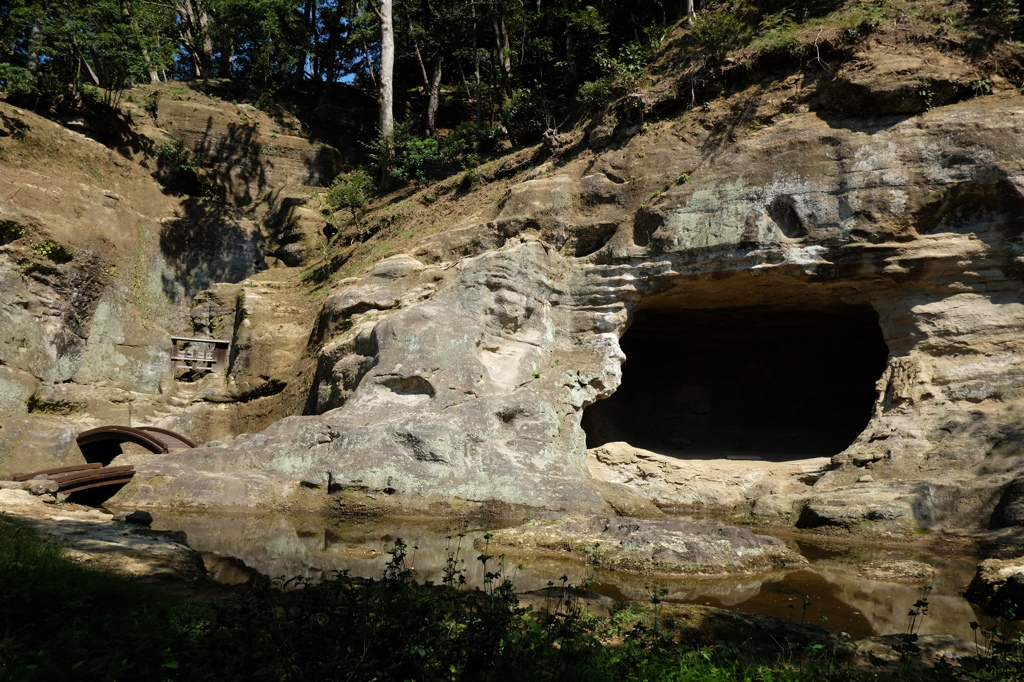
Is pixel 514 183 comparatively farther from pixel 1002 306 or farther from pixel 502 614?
pixel 502 614

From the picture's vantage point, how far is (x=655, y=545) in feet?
24.1

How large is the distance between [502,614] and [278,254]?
1776cm

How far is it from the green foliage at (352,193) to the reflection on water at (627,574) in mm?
10897

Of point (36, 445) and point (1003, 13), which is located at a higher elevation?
point (1003, 13)

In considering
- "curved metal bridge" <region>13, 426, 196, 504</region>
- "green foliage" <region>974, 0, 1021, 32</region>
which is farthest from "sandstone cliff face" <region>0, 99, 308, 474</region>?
"green foliage" <region>974, 0, 1021, 32</region>

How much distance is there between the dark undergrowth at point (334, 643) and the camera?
10.8 feet

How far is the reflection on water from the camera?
19.5 feet

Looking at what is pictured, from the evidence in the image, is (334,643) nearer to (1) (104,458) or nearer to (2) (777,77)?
(1) (104,458)

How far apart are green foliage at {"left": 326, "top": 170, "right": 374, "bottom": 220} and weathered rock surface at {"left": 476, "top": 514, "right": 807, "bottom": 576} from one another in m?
12.2

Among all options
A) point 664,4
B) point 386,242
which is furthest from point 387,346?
point 664,4

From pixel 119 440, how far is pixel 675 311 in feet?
35.0

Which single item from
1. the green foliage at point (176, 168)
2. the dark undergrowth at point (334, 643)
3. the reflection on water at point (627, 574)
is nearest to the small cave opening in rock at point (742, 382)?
the reflection on water at point (627, 574)

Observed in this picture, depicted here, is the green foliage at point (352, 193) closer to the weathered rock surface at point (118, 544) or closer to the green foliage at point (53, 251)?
the green foliage at point (53, 251)

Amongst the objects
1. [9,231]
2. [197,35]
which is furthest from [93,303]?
[197,35]
